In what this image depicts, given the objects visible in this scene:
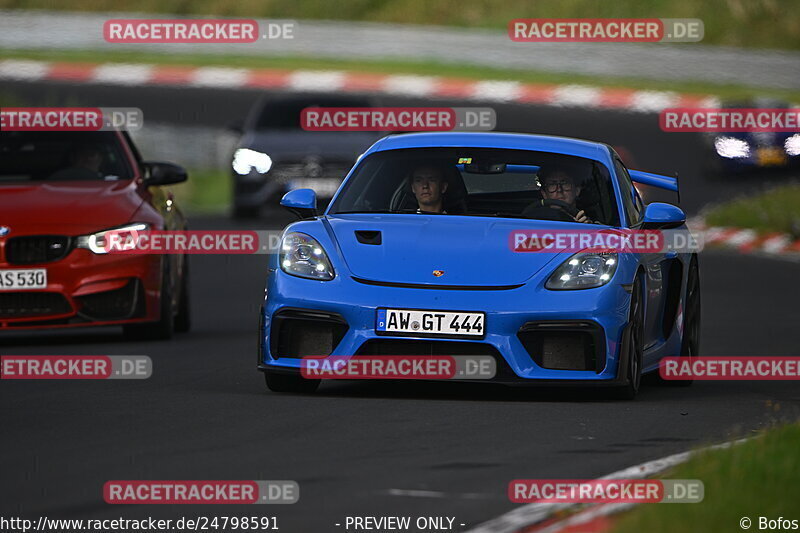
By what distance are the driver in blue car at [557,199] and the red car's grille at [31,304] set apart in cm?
358

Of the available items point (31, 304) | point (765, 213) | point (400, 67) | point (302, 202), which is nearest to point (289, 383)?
point (302, 202)

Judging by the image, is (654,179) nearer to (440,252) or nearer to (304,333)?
(440,252)

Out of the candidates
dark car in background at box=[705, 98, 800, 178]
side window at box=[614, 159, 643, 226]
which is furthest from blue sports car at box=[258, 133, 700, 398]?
dark car in background at box=[705, 98, 800, 178]

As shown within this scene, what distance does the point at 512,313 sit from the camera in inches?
355

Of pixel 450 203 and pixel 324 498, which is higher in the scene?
pixel 450 203

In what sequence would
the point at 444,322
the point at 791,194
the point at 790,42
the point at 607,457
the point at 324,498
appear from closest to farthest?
the point at 324,498, the point at 607,457, the point at 444,322, the point at 791,194, the point at 790,42

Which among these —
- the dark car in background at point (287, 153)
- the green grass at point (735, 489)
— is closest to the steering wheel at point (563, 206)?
the green grass at point (735, 489)

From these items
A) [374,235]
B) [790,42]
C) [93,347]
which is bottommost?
[93,347]

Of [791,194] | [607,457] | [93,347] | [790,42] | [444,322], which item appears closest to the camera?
[607,457]

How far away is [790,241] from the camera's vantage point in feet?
76.5

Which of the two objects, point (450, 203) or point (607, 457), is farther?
point (450, 203)

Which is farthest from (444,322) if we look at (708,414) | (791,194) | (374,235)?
(791,194)

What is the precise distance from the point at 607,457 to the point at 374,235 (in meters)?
2.29

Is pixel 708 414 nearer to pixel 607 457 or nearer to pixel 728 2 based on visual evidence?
pixel 607 457
